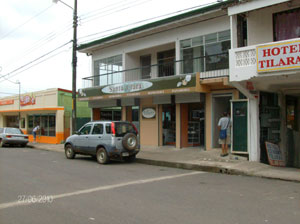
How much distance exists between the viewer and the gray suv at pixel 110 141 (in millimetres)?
12296

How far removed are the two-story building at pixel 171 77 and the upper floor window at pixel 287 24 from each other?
2.06 m

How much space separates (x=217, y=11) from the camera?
45.6 ft

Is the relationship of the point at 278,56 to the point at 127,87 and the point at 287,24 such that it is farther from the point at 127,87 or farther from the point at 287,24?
the point at 127,87

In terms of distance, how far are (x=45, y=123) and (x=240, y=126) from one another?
18712 millimetres

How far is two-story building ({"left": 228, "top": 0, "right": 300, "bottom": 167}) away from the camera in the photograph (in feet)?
33.2

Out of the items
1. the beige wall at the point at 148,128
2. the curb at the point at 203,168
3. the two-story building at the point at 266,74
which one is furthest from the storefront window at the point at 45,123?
the two-story building at the point at 266,74

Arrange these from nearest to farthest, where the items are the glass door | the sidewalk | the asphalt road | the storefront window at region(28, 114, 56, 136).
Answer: the asphalt road < the sidewalk < the glass door < the storefront window at region(28, 114, 56, 136)

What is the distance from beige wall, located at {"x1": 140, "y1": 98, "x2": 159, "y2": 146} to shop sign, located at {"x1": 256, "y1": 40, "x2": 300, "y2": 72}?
27.3 ft

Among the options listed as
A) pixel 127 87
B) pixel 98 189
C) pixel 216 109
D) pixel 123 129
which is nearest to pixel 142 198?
pixel 98 189

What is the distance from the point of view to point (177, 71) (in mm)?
15922

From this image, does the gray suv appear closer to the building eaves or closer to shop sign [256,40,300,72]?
shop sign [256,40,300,72]

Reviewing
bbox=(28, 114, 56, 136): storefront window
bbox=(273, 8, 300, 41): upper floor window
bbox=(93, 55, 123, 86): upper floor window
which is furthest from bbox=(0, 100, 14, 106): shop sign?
bbox=(273, 8, 300, 41): upper floor window

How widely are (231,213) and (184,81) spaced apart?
9447 mm

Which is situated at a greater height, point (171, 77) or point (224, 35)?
point (224, 35)
